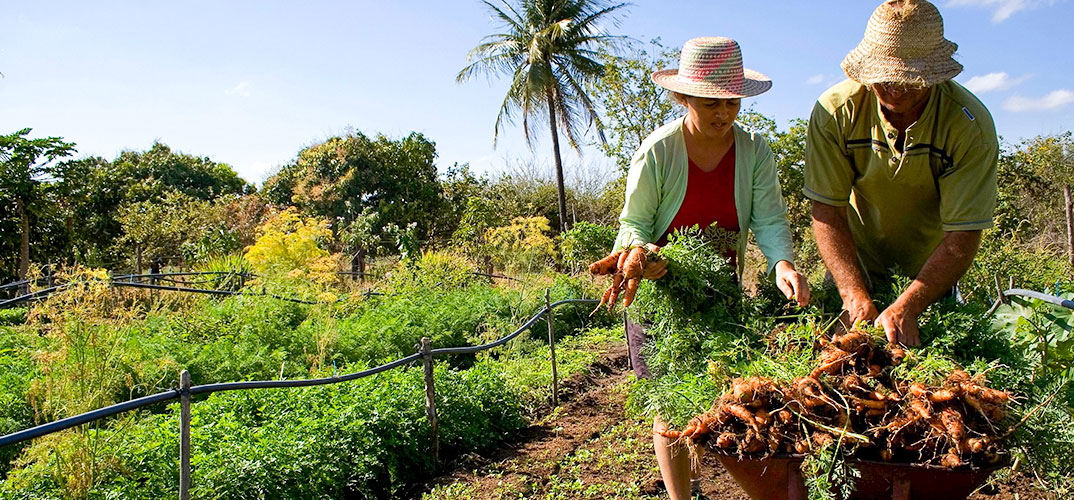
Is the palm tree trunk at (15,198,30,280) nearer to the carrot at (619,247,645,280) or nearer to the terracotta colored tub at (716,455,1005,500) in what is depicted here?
the carrot at (619,247,645,280)

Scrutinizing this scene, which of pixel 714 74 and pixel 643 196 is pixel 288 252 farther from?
pixel 714 74

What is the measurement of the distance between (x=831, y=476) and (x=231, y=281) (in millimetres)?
9284

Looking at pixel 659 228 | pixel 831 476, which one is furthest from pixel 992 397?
pixel 659 228

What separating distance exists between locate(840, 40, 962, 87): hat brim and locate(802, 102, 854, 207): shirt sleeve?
27 cm

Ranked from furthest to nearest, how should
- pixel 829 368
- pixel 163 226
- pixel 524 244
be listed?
1. pixel 163 226
2. pixel 524 244
3. pixel 829 368

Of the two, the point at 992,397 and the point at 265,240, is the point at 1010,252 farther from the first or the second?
the point at 265,240

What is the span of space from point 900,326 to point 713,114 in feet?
3.14

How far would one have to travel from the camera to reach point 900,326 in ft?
6.86

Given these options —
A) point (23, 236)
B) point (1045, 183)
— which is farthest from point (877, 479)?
point (1045, 183)

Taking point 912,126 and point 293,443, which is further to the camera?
point 293,443

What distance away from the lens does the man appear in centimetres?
222

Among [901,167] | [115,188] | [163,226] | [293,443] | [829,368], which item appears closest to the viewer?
[829,368]

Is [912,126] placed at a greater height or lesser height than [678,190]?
greater

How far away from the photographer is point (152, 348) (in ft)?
18.5
